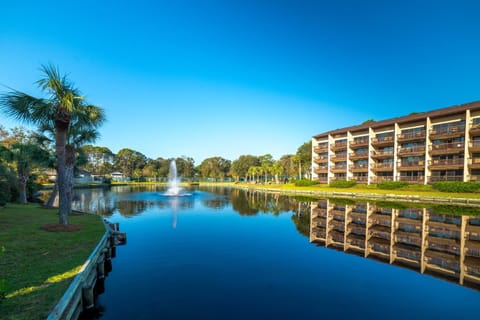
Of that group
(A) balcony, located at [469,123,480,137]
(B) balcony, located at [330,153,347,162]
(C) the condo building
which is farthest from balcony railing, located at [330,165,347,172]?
(A) balcony, located at [469,123,480,137]

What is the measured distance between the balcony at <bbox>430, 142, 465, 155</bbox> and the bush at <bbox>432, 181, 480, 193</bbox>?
6.32 meters

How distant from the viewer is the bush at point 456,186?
33.4m

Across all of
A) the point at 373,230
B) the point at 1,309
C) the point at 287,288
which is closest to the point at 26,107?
the point at 1,309

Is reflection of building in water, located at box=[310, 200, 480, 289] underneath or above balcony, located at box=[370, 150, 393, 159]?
underneath

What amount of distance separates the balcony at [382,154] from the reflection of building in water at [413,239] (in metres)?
27.1

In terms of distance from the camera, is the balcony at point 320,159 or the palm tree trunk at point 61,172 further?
the balcony at point 320,159

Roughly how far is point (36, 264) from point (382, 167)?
53.6 m

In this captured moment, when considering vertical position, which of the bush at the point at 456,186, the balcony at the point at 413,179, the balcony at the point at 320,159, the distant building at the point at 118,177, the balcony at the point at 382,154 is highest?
the balcony at the point at 382,154

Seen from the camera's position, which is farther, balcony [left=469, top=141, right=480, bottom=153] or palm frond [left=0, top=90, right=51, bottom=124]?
balcony [left=469, top=141, right=480, bottom=153]

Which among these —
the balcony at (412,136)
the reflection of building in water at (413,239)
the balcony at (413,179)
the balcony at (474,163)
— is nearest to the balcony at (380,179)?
the balcony at (413,179)

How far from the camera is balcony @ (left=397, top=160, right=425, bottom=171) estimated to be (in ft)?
137

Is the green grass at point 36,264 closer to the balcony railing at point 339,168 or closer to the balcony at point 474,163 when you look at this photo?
the balcony at point 474,163

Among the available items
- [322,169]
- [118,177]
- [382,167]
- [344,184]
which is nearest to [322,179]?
[322,169]

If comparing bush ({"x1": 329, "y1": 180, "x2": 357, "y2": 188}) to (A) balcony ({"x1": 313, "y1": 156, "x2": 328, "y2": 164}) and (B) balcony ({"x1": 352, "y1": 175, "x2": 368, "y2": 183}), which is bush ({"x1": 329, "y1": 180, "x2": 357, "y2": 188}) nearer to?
(B) balcony ({"x1": 352, "y1": 175, "x2": 368, "y2": 183})
